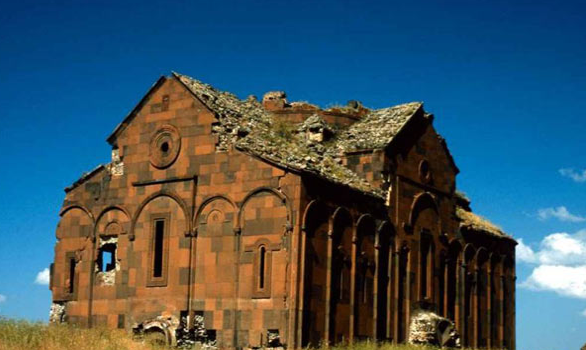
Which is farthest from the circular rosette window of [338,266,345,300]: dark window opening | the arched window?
[338,266,345,300]: dark window opening

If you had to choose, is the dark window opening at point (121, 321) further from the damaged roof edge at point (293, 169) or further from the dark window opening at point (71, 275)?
the damaged roof edge at point (293, 169)

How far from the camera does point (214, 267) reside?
89.7 ft

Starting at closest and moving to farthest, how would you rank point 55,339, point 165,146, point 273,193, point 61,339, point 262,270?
point 55,339
point 61,339
point 262,270
point 273,193
point 165,146

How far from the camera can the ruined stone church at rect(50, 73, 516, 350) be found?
26453 mm

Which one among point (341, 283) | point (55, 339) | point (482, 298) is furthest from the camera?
point (482, 298)

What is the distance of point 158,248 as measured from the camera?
94.6ft

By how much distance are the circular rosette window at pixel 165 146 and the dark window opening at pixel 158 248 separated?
69.9 inches

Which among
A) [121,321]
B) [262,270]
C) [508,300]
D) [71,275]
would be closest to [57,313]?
[71,275]

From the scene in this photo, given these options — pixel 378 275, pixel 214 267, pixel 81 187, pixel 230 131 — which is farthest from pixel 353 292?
pixel 81 187

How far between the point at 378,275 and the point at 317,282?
132 inches

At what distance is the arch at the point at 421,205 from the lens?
103 ft

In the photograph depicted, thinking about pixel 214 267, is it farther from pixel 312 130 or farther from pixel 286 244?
pixel 312 130

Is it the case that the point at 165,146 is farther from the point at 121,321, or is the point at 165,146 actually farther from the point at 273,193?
the point at 121,321

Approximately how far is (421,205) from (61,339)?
1306 cm
